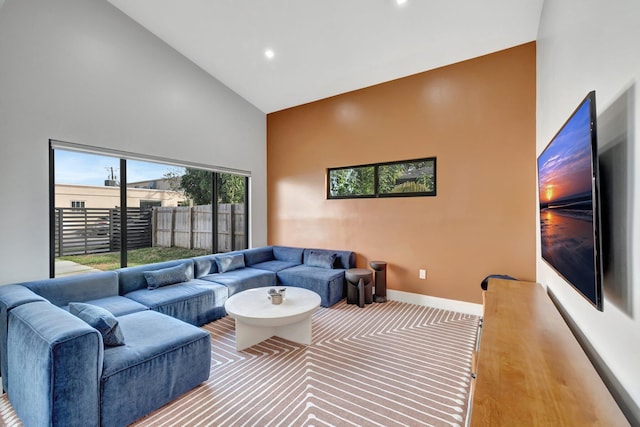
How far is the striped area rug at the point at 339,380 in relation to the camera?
1.83 m

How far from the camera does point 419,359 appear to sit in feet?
8.27

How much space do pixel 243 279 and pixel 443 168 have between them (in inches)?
121

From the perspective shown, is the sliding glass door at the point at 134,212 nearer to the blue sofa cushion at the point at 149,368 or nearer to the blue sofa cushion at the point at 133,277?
the blue sofa cushion at the point at 133,277

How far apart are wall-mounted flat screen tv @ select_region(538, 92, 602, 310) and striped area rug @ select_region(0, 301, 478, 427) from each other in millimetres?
1218

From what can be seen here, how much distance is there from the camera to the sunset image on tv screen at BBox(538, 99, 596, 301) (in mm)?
1121

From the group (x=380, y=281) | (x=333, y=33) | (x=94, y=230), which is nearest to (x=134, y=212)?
(x=94, y=230)

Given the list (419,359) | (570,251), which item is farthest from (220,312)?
(570,251)

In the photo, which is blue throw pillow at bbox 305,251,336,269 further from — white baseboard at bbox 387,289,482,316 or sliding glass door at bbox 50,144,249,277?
sliding glass door at bbox 50,144,249,277

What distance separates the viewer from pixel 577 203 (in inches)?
→ 49.0

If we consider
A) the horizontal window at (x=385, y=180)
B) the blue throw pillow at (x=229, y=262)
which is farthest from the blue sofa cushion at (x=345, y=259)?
the blue throw pillow at (x=229, y=262)

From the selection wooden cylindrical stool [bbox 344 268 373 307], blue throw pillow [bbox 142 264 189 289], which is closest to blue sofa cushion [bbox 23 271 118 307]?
blue throw pillow [bbox 142 264 189 289]

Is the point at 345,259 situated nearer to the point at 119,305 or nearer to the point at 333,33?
the point at 119,305

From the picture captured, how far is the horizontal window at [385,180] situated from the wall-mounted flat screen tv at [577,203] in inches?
79.4

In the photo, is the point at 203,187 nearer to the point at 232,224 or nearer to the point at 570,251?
the point at 232,224
